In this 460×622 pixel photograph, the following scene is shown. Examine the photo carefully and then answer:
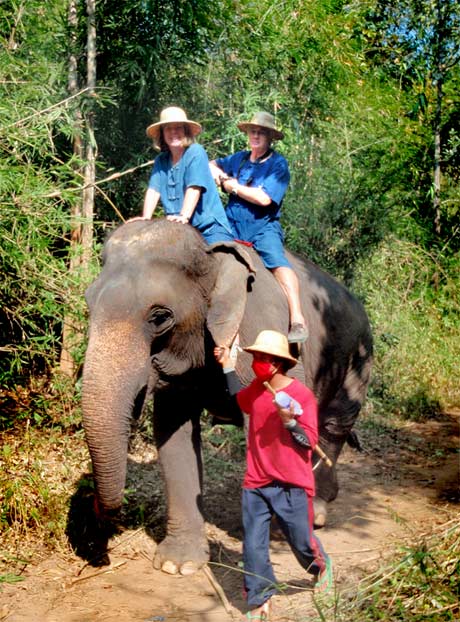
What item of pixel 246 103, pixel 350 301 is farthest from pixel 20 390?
pixel 246 103

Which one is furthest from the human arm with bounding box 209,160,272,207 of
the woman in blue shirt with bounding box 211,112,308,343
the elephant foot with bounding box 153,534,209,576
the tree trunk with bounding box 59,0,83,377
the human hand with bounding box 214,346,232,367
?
the elephant foot with bounding box 153,534,209,576

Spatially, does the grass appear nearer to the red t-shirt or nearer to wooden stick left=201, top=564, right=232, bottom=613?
the red t-shirt

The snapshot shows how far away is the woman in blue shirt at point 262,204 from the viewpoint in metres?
5.75

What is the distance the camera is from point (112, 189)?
26.7 feet

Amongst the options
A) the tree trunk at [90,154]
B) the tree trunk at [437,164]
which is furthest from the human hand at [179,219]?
the tree trunk at [437,164]

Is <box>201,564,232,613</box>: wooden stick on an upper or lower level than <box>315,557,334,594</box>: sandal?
lower

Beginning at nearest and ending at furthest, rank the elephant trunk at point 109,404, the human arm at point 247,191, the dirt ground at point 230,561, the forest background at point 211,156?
the elephant trunk at point 109,404 < the dirt ground at point 230,561 < the human arm at point 247,191 < the forest background at point 211,156

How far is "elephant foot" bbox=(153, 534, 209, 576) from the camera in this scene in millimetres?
5465

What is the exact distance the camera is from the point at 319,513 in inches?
248

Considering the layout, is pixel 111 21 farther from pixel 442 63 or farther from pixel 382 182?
pixel 442 63

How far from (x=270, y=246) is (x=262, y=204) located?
30cm

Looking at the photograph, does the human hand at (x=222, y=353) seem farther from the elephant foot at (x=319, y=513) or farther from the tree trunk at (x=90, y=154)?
the tree trunk at (x=90, y=154)

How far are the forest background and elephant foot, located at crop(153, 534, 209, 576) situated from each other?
2.58 ft

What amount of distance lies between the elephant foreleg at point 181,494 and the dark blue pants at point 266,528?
1.12 m
